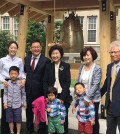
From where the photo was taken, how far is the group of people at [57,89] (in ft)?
16.3

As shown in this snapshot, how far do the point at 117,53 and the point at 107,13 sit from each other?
2791 millimetres

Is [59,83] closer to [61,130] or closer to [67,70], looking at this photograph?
[67,70]

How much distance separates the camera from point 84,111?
5320 mm

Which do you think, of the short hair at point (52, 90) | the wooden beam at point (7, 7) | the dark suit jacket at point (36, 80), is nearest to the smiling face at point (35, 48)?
the dark suit jacket at point (36, 80)

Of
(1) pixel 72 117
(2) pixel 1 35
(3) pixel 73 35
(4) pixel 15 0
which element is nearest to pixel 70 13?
(3) pixel 73 35

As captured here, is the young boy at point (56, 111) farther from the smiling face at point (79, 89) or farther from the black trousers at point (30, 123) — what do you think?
the black trousers at point (30, 123)

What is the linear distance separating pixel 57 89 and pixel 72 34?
16.4 feet

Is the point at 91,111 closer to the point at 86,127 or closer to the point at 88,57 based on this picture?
the point at 86,127

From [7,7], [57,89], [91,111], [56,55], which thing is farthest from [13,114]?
[7,7]

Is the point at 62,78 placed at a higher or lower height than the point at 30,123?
higher

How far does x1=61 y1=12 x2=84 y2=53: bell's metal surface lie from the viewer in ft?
34.0

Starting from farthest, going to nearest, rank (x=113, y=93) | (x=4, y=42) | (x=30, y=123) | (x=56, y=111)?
(x=4, y=42) < (x=30, y=123) < (x=56, y=111) < (x=113, y=93)

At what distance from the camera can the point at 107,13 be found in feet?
24.4

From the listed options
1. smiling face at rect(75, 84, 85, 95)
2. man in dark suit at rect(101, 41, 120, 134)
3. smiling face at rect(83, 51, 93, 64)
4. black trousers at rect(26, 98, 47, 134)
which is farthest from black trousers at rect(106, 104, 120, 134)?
black trousers at rect(26, 98, 47, 134)
